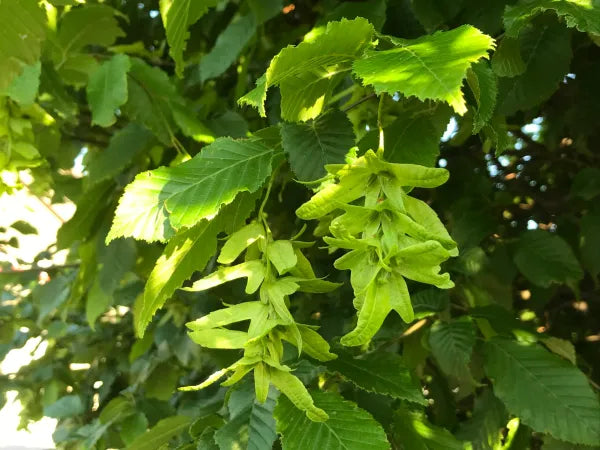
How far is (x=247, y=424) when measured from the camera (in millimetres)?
835

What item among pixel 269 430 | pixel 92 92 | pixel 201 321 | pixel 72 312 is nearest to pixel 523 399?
pixel 269 430

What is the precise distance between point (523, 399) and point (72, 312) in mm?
2072

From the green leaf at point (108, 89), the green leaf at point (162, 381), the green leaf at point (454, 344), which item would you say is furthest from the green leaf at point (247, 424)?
the green leaf at point (162, 381)

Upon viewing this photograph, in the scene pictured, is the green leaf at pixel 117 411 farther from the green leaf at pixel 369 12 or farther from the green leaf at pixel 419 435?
the green leaf at pixel 369 12

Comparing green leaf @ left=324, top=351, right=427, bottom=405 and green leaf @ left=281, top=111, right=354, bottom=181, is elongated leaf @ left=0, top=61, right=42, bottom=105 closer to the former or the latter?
green leaf @ left=281, top=111, right=354, bottom=181

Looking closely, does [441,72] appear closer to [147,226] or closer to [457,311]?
[147,226]

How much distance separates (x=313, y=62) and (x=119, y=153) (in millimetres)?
768

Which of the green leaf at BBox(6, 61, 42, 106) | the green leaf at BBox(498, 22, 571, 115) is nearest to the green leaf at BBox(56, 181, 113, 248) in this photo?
the green leaf at BBox(6, 61, 42, 106)

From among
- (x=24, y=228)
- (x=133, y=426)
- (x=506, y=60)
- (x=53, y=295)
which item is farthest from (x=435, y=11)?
(x=24, y=228)

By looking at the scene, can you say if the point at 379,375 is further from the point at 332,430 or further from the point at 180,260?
the point at 180,260

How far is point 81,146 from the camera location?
1664 mm

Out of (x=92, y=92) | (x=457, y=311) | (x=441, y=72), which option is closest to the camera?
(x=441, y=72)

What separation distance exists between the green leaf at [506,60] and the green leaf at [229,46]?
55 cm

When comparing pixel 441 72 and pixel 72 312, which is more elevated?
pixel 441 72
